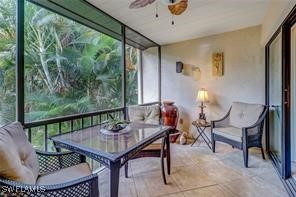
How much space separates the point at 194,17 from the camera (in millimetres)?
3586

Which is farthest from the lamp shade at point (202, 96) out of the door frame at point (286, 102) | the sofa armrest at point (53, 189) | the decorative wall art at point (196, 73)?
the sofa armrest at point (53, 189)

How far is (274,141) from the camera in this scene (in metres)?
3.58

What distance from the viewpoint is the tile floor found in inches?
96.3

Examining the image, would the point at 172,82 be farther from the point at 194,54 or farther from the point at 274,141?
the point at 274,141

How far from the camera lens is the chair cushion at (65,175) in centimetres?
168

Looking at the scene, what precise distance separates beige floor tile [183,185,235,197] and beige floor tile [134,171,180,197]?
0.16 metres

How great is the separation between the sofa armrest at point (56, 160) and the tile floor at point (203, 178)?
0.59m

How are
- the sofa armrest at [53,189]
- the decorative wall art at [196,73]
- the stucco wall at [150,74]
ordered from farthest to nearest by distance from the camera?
1. the stucco wall at [150,74]
2. the decorative wall art at [196,73]
3. the sofa armrest at [53,189]

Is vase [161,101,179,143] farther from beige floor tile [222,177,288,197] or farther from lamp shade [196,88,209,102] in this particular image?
beige floor tile [222,177,288,197]

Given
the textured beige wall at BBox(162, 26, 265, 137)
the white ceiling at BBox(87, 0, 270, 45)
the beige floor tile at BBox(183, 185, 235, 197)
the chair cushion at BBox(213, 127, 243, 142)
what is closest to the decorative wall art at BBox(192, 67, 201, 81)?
the textured beige wall at BBox(162, 26, 265, 137)

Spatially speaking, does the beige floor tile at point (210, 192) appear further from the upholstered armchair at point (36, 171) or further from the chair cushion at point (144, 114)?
the chair cushion at point (144, 114)

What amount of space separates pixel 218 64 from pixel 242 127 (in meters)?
1.46

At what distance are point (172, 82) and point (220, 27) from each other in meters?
1.65

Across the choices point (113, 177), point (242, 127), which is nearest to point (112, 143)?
point (113, 177)
